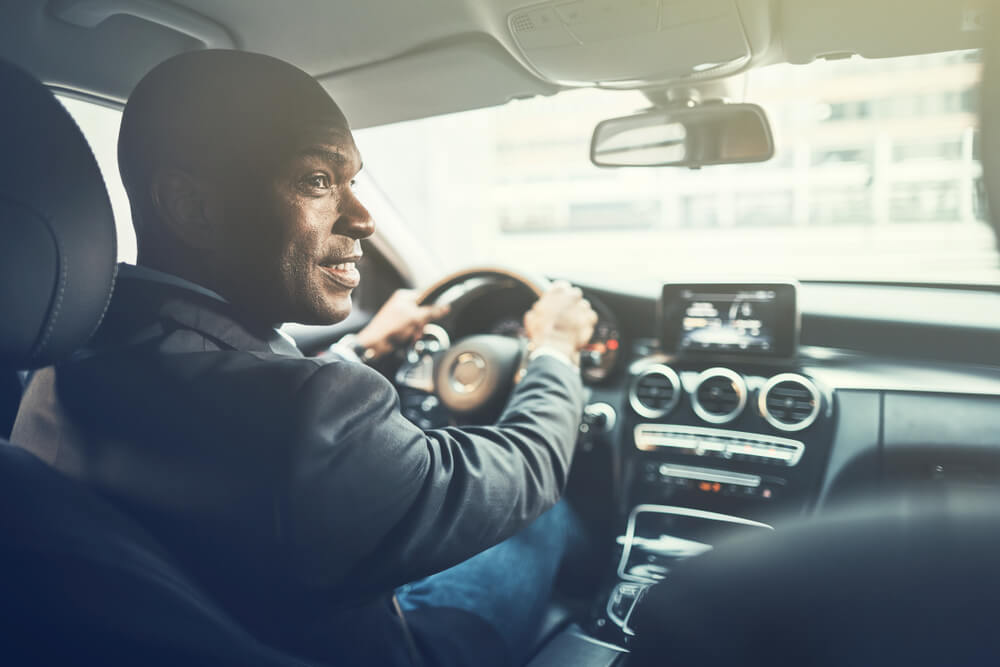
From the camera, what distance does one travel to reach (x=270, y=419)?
1372 millimetres

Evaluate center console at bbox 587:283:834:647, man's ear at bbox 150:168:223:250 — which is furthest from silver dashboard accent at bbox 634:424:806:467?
man's ear at bbox 150:168:223:250

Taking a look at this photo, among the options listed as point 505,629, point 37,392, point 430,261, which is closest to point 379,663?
point 505,629

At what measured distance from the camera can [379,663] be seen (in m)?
1.65

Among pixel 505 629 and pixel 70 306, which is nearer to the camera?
pixel 70 306

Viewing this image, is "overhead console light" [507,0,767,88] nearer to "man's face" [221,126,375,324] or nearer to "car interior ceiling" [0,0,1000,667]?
"car interior ceiling" [0,0,1000,667]

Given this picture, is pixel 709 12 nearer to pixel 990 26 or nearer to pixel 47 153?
pixel 990 26

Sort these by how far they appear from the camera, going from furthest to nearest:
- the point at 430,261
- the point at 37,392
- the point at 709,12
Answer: the point at 430,261 → the point at 709,12 → the point at 37,392

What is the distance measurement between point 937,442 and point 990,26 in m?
1.56

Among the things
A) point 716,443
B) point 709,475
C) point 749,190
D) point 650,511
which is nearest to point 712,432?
point 716,443

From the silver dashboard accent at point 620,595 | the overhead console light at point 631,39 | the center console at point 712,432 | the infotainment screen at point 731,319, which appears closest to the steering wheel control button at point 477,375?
the center console at point 712,432

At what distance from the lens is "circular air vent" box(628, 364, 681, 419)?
2.81 meters

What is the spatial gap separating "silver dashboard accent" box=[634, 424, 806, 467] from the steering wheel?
0.54 metres

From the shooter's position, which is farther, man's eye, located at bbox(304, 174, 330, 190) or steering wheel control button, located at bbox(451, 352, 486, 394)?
steering wheel control button, located at bbox(451, 352, 486, 394)

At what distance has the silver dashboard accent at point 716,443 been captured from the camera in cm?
257
